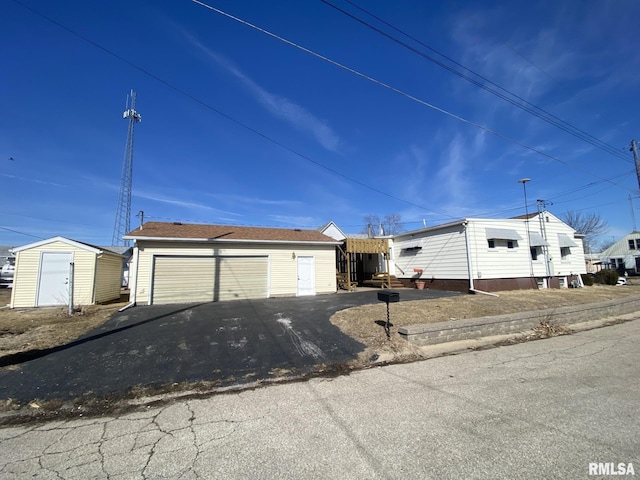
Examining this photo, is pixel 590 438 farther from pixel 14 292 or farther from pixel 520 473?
pixel 14 292

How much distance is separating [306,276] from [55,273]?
11.4 m

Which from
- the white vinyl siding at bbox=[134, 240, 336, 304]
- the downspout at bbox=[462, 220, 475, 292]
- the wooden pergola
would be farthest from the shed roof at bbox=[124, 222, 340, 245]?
the downspout at bbox=[462, 220, 475, 292]

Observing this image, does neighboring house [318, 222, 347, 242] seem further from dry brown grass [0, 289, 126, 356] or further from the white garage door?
dry brown grass [0, 289, 126, 356]

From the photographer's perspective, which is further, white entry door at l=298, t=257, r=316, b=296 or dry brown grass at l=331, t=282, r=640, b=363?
white entry door at l=298, t=257, r=316, b=296

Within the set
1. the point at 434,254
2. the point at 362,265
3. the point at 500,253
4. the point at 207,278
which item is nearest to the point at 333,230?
the point at 362,265

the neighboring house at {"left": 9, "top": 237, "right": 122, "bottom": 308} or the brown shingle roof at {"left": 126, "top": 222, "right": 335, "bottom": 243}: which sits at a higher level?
the brown shingle roof at {"left": 126, "top": 222, "right": 335, "bottom": 243}

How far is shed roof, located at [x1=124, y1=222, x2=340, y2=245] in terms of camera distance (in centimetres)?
1264

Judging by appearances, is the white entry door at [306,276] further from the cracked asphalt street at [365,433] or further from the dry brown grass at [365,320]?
the cracked asphalt street at [365,433]

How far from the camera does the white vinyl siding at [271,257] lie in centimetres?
1218

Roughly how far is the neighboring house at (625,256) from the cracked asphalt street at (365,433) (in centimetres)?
4364

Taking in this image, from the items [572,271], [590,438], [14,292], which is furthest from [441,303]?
[14,292]

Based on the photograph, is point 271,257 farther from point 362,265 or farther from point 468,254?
point 468,254

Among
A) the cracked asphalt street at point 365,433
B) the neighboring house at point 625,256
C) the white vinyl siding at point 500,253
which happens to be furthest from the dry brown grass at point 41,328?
the neighboring house at point 625,256

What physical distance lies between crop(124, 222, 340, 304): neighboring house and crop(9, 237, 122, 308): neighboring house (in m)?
3.07
